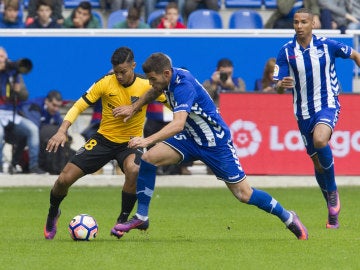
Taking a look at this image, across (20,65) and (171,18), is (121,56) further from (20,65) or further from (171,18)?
(171,18)

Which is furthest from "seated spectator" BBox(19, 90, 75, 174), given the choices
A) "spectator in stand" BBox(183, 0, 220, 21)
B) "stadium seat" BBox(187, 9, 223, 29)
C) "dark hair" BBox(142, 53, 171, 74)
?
"dark hair" BBox(142, 53, 171, 74)

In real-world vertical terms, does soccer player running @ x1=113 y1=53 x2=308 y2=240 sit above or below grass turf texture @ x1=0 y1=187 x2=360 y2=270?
above

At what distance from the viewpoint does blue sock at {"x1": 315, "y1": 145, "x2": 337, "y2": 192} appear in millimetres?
12289

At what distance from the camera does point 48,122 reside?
19.1 m

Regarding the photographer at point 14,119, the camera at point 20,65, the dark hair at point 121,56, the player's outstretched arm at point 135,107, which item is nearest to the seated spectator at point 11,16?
the photographer at point 14,119

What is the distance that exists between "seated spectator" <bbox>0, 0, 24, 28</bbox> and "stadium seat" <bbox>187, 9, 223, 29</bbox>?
10.4 feet

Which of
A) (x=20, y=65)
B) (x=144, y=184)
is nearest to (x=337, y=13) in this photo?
(x=20, y=65)

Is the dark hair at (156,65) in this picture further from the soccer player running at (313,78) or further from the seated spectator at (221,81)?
the seated spectator at (221,81)

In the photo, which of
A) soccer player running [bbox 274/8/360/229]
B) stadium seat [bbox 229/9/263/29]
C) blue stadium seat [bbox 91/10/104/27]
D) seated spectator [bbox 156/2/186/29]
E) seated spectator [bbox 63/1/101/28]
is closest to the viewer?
soccer player running [bbox 274/8/360/229]

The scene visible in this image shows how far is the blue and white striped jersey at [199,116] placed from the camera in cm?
1075

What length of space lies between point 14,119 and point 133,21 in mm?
3392

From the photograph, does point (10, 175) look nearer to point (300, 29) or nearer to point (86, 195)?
point (86, 195)

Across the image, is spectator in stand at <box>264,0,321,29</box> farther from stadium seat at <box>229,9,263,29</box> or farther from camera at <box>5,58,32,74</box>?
camera at <box>5,58,32,74</box>

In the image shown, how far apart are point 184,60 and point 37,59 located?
2546 millimetres
